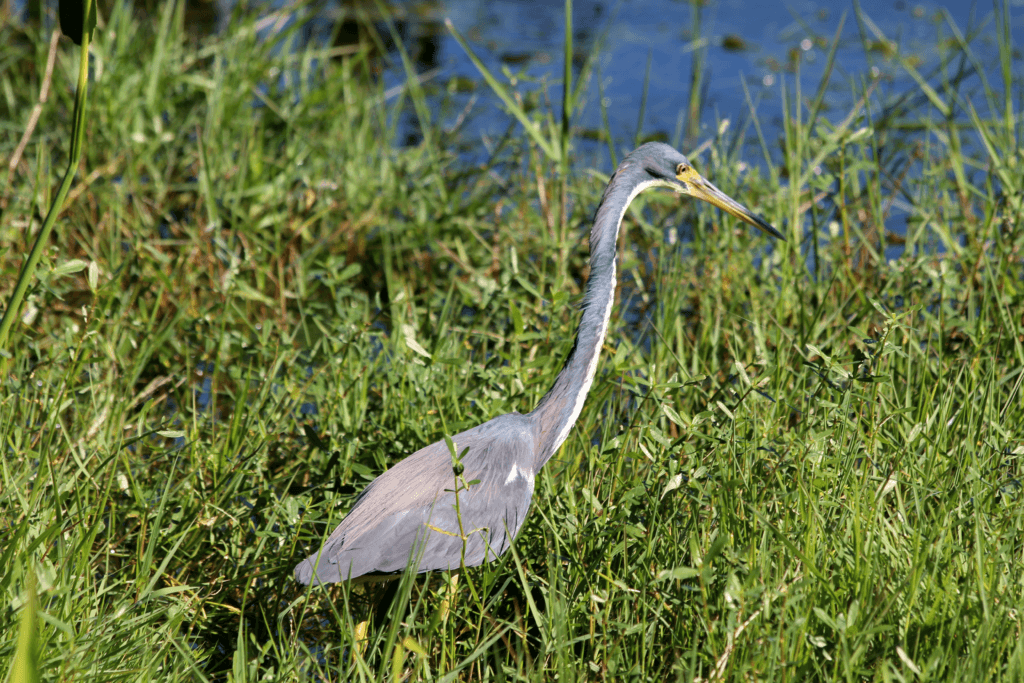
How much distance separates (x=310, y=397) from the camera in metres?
3.97

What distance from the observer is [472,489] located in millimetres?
2828

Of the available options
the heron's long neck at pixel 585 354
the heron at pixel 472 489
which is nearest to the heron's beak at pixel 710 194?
the heron at pixel 472 489

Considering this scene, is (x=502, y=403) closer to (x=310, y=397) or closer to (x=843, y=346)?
(x=310, y=397)

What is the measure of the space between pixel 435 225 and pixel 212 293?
1.13 m

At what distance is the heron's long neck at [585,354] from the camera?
2.91 metres

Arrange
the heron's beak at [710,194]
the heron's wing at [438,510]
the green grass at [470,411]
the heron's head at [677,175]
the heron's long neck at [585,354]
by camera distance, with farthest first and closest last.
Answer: the heron's beak at [710,194]
the heron's head at [677,175]
the heron's long neck at [585,354]
the heron's wing at [438,510]
the green grass at [470,411]

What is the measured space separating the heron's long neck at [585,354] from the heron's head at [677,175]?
339mm

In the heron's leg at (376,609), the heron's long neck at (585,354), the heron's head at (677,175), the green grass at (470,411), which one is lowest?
the heron's leg at (376,609)

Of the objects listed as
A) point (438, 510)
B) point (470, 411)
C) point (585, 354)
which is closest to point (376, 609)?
point (438, 510)

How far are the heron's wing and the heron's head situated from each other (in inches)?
39.0

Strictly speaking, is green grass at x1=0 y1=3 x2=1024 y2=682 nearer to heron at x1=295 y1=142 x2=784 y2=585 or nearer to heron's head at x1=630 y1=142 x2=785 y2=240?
heron at x1=295 y1=142 x2=784 y2=585

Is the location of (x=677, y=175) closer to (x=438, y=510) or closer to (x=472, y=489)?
(x=472, y=489)

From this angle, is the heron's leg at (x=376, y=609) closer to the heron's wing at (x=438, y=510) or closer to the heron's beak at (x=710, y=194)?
the heron's wing at (x=438, y=510)

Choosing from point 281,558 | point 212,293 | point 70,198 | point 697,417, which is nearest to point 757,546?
point 697,417
